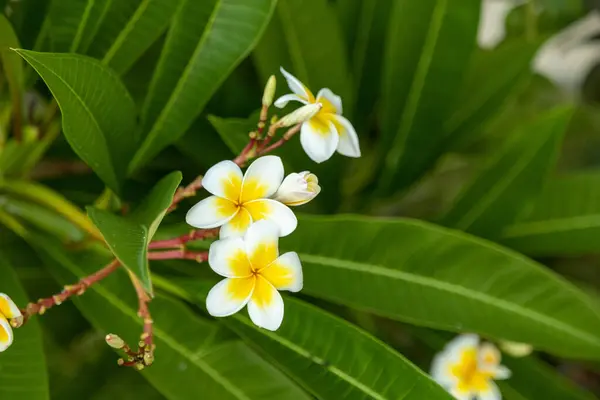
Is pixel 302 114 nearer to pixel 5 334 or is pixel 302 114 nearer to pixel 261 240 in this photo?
pixel 261 240

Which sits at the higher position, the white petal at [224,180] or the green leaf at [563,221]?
the green leaf at [563,221]

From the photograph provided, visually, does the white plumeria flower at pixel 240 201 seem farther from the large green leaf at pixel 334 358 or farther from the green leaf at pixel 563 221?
the green leaf at pixel 563 221

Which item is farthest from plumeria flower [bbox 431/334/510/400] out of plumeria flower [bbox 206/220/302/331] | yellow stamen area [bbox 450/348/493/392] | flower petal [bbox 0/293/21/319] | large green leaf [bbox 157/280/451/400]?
flower petal [bbox 0/293/21/319]

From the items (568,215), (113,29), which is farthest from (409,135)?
(113,29)

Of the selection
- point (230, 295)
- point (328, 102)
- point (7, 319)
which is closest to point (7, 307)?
point (7, 319)

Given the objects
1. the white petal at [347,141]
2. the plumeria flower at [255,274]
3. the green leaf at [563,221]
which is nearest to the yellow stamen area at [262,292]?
the plumeria flower at [255,274]

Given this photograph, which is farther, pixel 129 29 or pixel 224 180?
pixel 129 29
